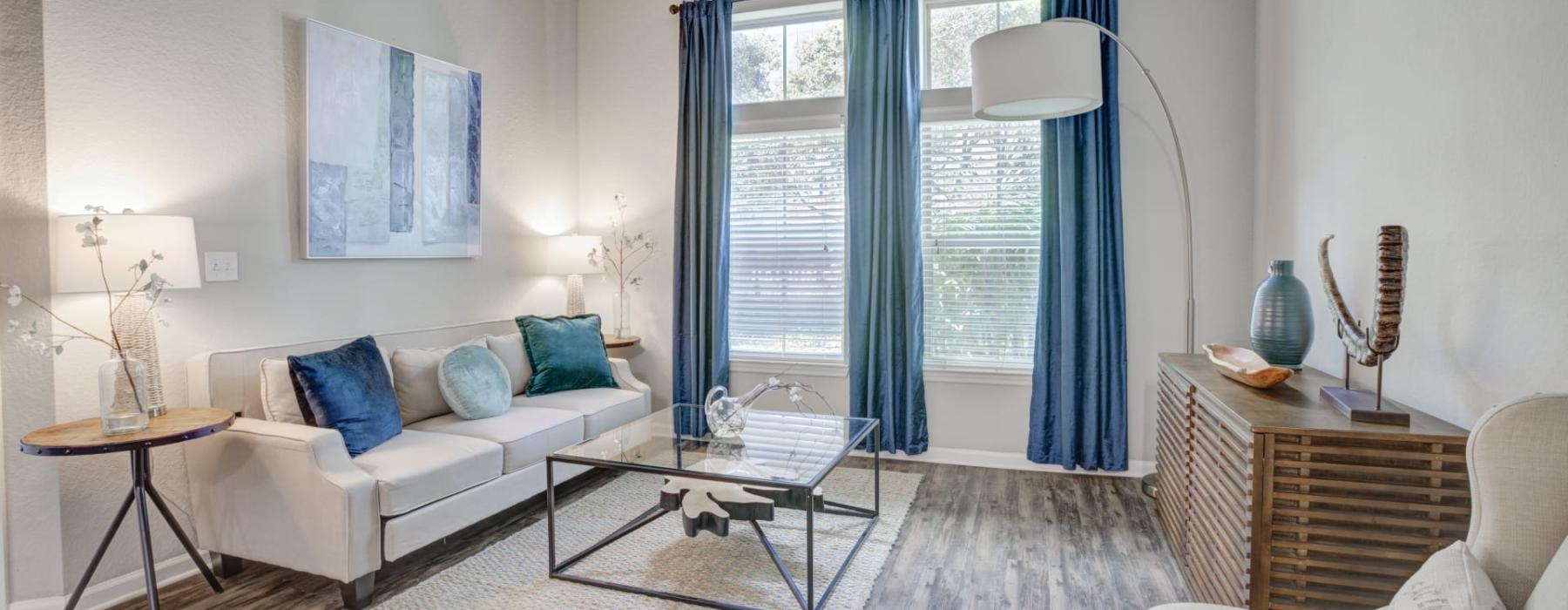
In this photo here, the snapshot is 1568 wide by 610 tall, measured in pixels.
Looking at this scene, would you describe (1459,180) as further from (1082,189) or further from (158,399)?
(158,399)

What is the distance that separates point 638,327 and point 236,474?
2570mm

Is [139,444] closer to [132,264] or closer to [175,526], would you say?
[175,526]

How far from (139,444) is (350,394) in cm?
70

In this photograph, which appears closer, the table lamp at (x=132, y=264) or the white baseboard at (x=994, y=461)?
the table lamp at (x=132, y=264)

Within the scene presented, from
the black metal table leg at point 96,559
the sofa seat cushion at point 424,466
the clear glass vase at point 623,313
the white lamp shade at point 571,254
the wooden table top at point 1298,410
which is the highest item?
the white lamp shade at point 571,254

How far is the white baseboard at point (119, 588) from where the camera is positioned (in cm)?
249

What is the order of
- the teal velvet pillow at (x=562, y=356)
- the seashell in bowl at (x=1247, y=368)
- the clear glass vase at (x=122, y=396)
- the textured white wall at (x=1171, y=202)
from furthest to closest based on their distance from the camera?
1. the teal velvet pillow at (x=562, y=356)
2. the textured white wall at (x=1171, y=202)
3. the seashell in bowl at (x=1247, y=368)
4. the clear glass vase at (x=122, y=396)

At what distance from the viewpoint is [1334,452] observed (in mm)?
1935

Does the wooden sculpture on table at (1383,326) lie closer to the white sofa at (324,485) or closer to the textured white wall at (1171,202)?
the textured white wall at (1171,202)

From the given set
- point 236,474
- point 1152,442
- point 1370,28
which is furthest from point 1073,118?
point 236,474

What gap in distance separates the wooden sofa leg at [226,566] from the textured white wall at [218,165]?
17cm

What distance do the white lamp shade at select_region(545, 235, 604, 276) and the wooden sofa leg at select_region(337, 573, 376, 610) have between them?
235 centimetres

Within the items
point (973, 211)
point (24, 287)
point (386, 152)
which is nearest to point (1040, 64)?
point (973, 211)

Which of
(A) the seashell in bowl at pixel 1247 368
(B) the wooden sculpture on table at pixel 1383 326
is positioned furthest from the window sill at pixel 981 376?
(B) the wooden sculpture on table at pixel 1383 326
